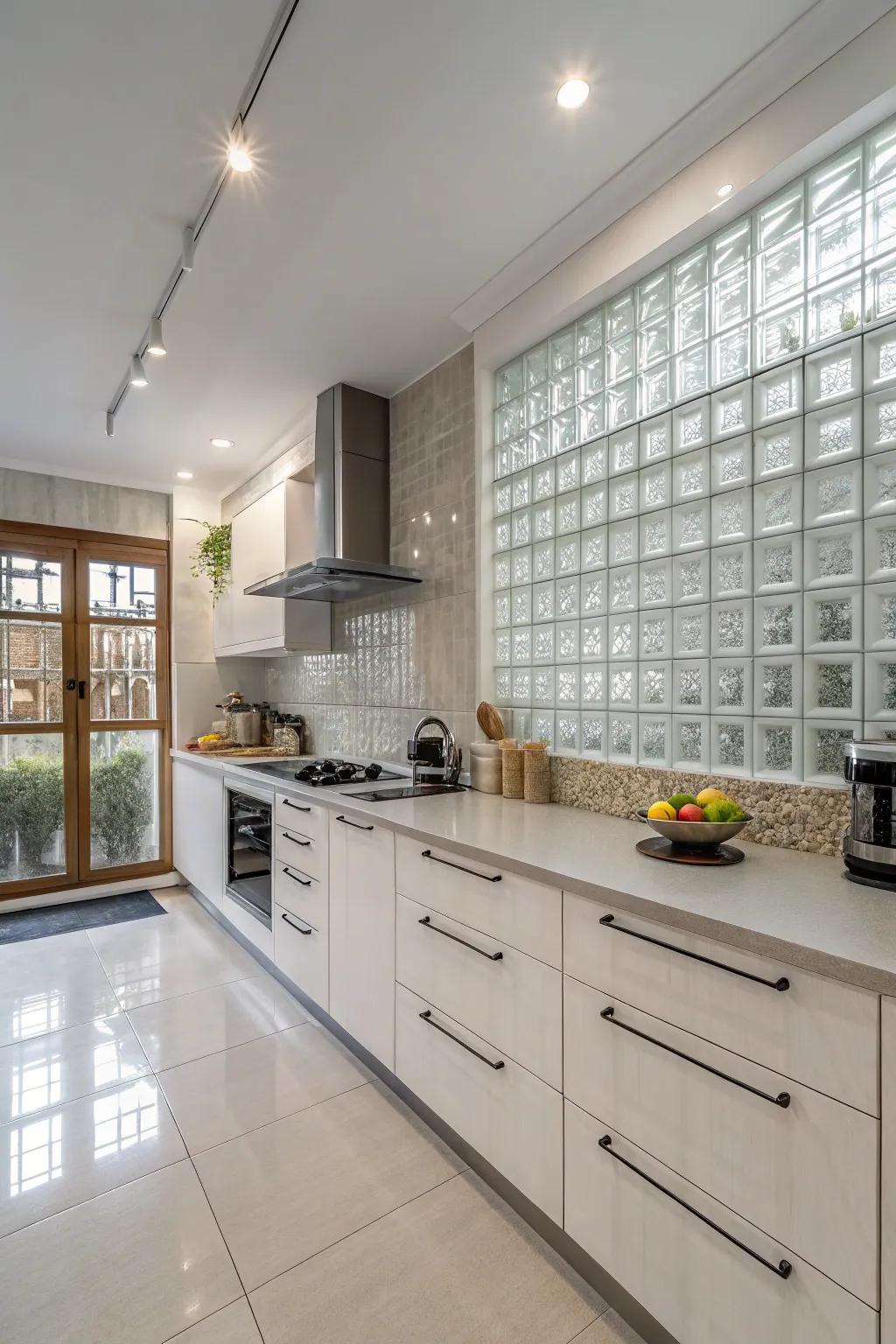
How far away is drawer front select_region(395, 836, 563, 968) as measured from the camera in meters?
1.47

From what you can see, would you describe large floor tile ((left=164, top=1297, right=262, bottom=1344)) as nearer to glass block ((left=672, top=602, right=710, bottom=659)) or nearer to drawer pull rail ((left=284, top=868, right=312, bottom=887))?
drawer pull rail ((left=284, top=868, right=312, bottom=887))

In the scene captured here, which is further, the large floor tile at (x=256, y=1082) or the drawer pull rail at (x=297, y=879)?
the drawer pull rail at (x=297, y=879)

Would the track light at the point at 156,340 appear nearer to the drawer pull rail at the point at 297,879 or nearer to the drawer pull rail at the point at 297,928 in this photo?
the drawer pull rail at the point at 297,879

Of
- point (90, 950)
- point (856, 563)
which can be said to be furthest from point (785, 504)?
point (90, 950)

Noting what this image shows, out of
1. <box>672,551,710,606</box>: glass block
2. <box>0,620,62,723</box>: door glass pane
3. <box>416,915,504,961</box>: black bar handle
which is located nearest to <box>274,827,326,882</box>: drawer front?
<box>416,915,504,961</box>: black bar handle

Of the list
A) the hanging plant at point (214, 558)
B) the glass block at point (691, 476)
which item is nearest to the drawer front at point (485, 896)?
the glass block at point (691, 476)

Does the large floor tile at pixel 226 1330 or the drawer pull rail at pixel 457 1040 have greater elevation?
the drawer pull rail at pixel 457 1040

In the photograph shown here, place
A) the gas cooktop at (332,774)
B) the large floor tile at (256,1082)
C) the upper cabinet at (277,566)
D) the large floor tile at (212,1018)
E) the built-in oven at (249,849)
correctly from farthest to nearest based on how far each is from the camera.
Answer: the upper cabinet at (277,566)
the built-in oven at (249,849)
the gas cooktop at (332,774)
the large floor tile at (212,1018)
the large floor tile at (256,1082)

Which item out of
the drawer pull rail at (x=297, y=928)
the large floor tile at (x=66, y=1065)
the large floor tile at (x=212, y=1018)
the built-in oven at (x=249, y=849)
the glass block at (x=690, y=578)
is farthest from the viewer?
the built-in oven at (x=249, y=849)

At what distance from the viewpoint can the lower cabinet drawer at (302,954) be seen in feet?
8.05

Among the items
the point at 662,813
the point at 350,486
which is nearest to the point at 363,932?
the point at 662,813

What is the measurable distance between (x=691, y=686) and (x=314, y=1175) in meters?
1.62

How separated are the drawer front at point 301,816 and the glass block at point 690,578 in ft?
4.61

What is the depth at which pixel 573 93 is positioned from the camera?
1.57 metres
